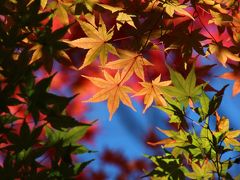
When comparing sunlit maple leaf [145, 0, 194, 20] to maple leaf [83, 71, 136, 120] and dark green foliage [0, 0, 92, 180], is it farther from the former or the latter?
dark green foliage [0, 0, 92, 180]

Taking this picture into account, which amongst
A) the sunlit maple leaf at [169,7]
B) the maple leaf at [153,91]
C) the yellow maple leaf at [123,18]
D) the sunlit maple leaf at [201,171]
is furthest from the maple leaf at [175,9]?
the sunlit maple leaf at [201,171]

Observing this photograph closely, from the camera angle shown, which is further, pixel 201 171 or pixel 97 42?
pixel 97 42

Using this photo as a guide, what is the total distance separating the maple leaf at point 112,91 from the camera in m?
1.09

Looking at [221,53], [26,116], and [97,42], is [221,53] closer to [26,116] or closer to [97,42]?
[97,42]

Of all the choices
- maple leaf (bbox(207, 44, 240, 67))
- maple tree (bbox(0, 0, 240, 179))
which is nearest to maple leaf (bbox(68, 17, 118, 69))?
maple tree (bbox(0, 0, 240, 179))

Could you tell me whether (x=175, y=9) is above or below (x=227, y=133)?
above

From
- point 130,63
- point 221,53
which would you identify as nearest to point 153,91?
point 130,63

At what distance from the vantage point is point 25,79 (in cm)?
66

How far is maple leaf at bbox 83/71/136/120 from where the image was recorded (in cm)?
109

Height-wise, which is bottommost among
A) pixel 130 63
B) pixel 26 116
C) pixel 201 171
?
pixel 201 171

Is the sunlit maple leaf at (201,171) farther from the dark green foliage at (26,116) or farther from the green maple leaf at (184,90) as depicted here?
the dark green foliage at (26,116)

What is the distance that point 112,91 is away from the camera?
1126 mm

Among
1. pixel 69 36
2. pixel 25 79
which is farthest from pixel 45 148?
pixel 69 36

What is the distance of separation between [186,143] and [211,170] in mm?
107
